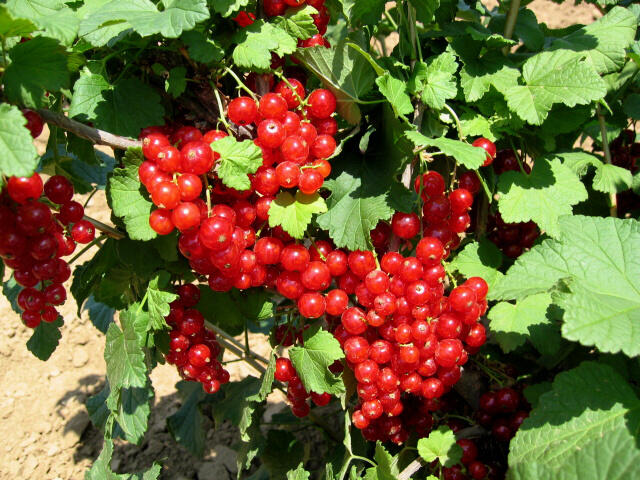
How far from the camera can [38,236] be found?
1.05m

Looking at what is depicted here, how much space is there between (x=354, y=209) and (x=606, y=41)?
0.78m

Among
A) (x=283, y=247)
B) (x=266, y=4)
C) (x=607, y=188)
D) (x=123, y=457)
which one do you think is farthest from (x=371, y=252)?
(x=123, y=457)

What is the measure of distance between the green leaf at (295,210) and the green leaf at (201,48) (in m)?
0.29

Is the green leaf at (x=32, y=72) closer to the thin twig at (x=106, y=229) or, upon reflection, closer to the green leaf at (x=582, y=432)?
the thin twig at (x=106, y=229)

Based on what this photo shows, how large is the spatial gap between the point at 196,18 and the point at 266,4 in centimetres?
25

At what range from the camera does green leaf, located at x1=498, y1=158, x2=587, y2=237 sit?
129 cm

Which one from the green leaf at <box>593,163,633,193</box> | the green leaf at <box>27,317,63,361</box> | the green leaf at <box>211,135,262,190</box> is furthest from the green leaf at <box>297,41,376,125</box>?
the green leaf at <box>27,317,63,361</box>

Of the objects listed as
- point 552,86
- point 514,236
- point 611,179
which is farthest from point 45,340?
point 611,179

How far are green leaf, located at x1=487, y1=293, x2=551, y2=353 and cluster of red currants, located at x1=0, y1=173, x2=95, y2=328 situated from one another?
927 millimetres

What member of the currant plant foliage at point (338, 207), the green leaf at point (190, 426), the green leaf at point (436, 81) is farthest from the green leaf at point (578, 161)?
the green leaf at point (190, 426)

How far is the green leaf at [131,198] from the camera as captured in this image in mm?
1114

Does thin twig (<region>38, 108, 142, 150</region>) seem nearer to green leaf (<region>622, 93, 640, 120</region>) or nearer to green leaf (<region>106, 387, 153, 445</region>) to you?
green leaf (<region>106, 387, 153, 445</region>)

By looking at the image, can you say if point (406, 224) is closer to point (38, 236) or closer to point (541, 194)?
point (541, 194)

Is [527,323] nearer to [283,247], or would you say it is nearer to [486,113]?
[486,113]
